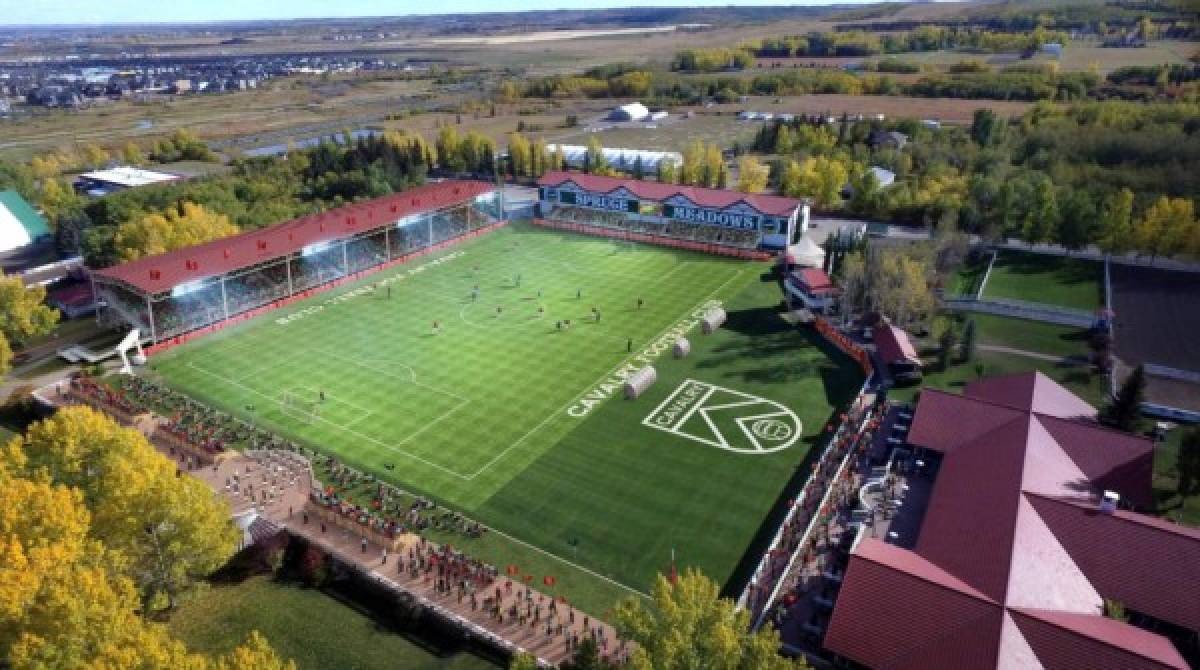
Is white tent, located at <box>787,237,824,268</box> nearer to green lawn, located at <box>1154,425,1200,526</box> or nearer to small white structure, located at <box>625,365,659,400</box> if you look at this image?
small white structure, located at <box>625,365,659,400</box>

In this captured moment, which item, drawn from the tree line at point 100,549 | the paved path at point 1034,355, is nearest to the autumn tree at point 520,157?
the paved path at point 1034,355

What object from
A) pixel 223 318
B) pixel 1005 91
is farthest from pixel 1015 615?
pixel 1005 91

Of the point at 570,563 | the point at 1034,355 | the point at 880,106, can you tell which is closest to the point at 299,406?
the point at 570,563

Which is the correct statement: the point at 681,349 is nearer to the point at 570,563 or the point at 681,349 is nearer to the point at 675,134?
the point at 570,563

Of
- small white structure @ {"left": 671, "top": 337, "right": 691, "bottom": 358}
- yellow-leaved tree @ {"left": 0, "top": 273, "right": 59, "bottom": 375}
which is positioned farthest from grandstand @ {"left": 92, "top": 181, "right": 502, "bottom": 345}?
small white structure @ {"left": 671, "top": 337, "right": 691, "bottom": 358}

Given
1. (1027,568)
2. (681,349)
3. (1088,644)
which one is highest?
(1027,568)

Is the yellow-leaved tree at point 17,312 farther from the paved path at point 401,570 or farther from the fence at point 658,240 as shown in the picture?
the fence at point 658,240
